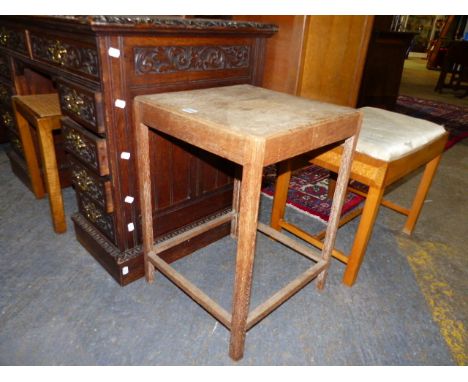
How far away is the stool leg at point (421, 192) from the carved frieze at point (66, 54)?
141cm

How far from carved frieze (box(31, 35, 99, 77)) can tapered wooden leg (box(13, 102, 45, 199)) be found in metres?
0.41

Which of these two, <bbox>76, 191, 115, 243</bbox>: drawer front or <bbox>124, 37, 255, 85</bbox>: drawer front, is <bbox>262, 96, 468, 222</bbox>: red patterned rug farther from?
<bbox>76, 191, 115, 243</bbox>: drawer front

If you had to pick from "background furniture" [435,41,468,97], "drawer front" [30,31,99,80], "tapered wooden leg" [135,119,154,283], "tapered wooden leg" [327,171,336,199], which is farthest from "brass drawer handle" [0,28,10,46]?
"background furniture" [435,41,468,97]

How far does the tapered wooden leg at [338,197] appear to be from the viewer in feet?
3.69

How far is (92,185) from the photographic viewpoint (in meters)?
1.29

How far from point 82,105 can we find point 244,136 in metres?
0.64

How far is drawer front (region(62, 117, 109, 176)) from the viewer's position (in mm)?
1140

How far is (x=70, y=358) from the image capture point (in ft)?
3.40

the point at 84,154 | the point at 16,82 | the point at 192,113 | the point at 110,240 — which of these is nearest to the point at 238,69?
the point at 192,113

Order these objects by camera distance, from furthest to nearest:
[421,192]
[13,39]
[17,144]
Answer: [17,144], [421,192], [13,39]

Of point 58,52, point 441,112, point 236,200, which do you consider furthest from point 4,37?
point 441,112

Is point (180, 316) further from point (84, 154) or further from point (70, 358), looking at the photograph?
point (84, 154)

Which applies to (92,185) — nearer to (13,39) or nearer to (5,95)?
(13,39)

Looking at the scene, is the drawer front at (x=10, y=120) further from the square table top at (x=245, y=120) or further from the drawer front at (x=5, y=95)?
the square table top at (x=245, y=120)
